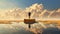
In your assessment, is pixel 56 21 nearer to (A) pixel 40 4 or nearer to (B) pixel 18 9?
(A) pixel 40 4

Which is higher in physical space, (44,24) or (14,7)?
(14,7)

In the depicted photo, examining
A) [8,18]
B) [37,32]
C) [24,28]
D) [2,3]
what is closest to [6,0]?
[2,3]

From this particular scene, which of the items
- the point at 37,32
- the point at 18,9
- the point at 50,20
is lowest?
the point at 37,32

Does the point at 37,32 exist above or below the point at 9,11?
below

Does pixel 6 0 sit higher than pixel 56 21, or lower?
higher

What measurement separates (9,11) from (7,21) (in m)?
0.19

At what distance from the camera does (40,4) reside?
127 inches

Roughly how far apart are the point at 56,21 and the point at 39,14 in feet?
1.07

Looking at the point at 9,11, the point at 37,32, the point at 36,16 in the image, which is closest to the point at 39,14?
the point at 36,16

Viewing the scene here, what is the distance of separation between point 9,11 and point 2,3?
0.62 feet

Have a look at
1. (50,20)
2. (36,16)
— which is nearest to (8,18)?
(36,16)

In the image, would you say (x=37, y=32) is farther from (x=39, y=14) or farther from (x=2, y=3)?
(x=2, y=3)

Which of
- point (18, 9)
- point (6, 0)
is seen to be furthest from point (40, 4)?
point (6, 0)

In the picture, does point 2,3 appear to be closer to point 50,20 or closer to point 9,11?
point 9,11
